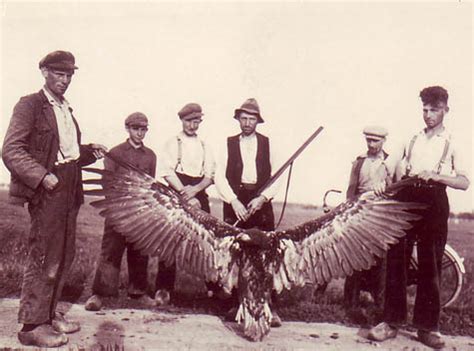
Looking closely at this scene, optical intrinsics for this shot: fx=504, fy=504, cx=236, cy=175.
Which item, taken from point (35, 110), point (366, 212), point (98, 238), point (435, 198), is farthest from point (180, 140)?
point (98, 238)

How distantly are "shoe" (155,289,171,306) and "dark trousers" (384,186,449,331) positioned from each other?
86.1 inches

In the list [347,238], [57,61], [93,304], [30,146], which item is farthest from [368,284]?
[57,61]

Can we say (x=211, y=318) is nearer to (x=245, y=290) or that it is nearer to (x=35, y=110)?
(x=245, y=290)

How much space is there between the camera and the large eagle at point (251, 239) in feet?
13.9

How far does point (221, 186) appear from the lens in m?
4.88

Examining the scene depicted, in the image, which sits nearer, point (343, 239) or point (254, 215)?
point (343, 239)

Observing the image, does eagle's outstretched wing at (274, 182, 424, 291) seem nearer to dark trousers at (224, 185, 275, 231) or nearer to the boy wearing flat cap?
the boy wearing flat cap

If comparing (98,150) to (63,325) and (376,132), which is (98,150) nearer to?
(63,325)

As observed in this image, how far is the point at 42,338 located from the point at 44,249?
2.20ft

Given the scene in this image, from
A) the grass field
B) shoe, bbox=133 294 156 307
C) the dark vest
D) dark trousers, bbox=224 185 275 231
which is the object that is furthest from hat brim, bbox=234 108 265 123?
shoe, bbox=133 294 156 307

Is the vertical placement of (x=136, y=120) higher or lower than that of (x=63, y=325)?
higher

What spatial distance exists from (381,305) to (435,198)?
5.58 feet

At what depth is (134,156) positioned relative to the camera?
5473mm

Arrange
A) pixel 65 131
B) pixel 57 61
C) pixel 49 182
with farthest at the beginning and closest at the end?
pixel 65 131 → pixel 57 61 → pixel 49 182
